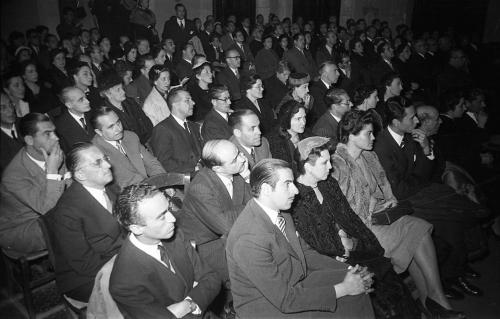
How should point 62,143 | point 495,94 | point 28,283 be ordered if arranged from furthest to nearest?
point 495,94
point 62,143
point 28,283

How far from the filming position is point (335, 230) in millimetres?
2895

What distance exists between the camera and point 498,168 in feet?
14.8

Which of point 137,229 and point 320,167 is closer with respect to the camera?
point 137,229

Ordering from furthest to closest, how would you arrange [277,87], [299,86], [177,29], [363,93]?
[177,29] < [277,87] < [299,86] < [363,93]

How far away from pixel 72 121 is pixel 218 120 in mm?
1770

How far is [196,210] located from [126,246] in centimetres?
84

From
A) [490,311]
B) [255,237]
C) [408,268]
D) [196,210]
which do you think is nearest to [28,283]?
[196,210]

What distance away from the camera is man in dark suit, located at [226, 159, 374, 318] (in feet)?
6.47

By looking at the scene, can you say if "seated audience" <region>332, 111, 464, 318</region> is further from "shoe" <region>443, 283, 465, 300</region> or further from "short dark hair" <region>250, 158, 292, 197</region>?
"short dark hair" <region>250, 158, 292, 197</region>

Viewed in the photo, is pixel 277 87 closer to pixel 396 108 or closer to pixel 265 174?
pixel 396 108

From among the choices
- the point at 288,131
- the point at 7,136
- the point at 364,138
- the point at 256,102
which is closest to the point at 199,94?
the point at 256,102

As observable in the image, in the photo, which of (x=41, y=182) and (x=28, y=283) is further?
(x=41, y=182)

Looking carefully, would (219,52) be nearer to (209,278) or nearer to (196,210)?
(196,210)

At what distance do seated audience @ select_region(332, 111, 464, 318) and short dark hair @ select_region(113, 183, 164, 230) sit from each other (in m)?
1.88
